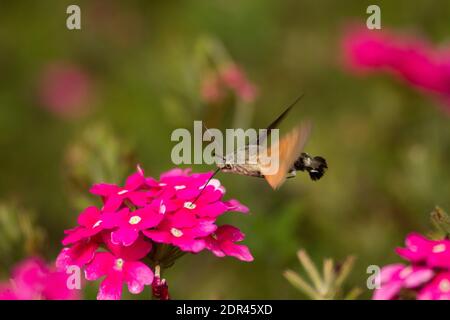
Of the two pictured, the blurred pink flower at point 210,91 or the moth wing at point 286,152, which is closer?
the moth wing at point 286,152

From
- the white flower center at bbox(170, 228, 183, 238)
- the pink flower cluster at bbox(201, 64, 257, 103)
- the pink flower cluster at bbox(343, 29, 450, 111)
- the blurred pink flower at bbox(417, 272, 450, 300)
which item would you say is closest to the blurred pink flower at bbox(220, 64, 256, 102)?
the pink flower cluster at bbox(201, 64, 257, 103)

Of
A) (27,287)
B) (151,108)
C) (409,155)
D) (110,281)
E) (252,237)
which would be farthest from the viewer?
(151,108)

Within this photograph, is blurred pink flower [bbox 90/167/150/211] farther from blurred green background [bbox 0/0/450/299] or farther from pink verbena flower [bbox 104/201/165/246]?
blurred green background [bbox 0/0/450/299]

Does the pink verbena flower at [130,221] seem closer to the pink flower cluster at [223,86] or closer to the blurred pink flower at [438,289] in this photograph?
the blurred pink flower at [438,289]

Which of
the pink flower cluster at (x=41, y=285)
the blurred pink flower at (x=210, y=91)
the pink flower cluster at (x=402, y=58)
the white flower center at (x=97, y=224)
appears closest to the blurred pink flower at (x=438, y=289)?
the white flower center at (x=97, y=224)

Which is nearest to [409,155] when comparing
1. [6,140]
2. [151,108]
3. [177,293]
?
[177,293]

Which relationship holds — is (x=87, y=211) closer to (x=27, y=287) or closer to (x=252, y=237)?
(x=27, y=287)
